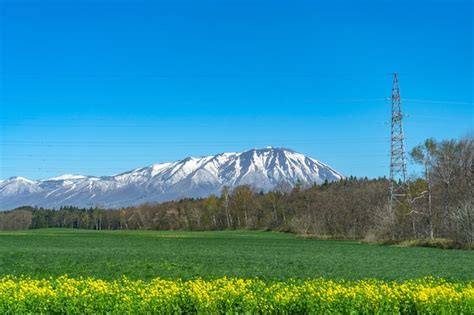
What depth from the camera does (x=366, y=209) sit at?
106 m

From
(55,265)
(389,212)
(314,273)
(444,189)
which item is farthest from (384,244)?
(55,265)

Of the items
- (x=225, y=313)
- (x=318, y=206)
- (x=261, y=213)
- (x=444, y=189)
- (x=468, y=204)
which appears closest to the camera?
(x=225, y=313)

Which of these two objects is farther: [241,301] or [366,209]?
[366,209]

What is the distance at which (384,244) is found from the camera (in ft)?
243

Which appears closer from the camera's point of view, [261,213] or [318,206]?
[318,206]

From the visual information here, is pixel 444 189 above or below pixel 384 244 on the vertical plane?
above

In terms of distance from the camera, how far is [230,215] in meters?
179

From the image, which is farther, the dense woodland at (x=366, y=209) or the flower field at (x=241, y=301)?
the dense woodland at (x=366, y=209)

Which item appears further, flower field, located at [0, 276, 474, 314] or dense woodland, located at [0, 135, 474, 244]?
dense woodland, located at [0, 135, 474, 244]

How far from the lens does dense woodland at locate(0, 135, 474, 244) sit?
241ft

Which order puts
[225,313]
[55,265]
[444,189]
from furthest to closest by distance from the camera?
[444,189] → [55,265] → [225,313]

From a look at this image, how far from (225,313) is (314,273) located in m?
19.0

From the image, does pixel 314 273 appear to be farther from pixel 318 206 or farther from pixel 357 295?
pixel 318 206

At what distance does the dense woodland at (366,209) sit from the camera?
73.3 metres
